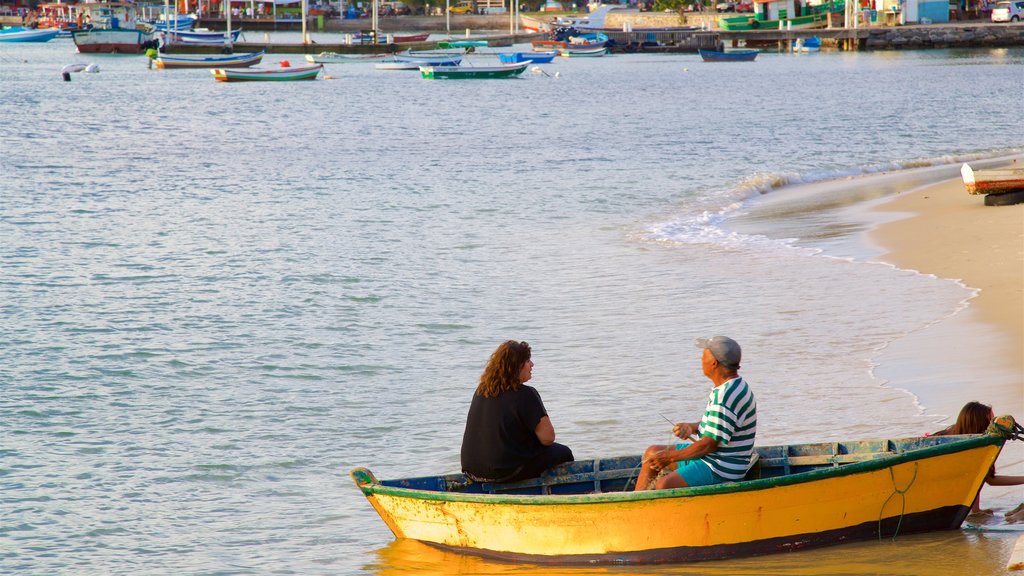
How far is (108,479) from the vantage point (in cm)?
895

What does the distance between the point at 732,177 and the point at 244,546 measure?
22.5 m

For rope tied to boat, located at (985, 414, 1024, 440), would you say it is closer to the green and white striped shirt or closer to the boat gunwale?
the boat gunwale

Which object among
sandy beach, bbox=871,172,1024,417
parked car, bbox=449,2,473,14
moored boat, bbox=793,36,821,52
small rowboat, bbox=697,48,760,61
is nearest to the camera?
sandy beach, bbox=871,172,1024,417

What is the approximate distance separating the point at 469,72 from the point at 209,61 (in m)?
20.2

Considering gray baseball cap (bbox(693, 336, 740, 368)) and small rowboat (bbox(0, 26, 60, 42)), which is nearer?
gray baseball cap (bbox(693, 336, 740, 368))

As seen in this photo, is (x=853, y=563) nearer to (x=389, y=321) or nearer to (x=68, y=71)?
(x=389, y=321)

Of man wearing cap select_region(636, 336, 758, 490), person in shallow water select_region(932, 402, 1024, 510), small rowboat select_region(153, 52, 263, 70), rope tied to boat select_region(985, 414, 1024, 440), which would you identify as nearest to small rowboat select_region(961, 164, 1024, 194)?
person in shallow water select_region(932, 402, 1024, 510)

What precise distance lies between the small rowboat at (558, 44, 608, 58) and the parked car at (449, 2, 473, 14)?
5626cm

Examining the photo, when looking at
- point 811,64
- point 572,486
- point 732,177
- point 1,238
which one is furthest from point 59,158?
point 811,64

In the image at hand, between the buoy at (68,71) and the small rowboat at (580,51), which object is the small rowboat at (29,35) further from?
the small rowboat at (580,51)

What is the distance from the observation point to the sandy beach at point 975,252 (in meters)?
10.1

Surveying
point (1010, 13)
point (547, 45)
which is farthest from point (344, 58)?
point (1010, 13)

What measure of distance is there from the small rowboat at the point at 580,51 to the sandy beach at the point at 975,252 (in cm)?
8859

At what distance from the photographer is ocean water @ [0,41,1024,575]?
8.10 m
